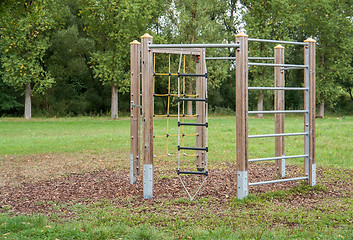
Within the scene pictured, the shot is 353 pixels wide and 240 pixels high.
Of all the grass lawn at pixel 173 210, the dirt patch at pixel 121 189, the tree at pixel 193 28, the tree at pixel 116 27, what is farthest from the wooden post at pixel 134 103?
the tree at pixel 193 28

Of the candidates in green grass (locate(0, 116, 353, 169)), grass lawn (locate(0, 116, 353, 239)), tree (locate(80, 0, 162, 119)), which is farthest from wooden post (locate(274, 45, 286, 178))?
tree (locate(80, 0, 162, 119))

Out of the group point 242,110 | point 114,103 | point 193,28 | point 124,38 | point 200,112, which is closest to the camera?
point 242,110

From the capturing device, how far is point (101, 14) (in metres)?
24.6

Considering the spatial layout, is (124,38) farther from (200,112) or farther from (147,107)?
(147,107)

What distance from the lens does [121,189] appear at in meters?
6.89

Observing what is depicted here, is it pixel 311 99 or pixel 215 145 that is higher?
pixel 311 99

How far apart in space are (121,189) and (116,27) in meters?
18.7

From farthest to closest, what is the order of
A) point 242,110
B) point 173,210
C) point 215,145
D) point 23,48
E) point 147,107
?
1. point 23,48
2. point 215,145
3. point 147,107
4. point 242,110
5. point 173,210

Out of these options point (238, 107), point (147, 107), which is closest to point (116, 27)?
point (147, 107)

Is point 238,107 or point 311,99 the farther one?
point 311,99

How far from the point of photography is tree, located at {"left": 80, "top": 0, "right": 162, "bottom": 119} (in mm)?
23969

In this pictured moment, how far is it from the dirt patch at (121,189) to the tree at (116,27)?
655 inches

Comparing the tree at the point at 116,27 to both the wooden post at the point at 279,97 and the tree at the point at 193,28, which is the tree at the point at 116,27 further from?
the wooden post at the point at 279,97

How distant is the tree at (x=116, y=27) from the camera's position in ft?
78.6
